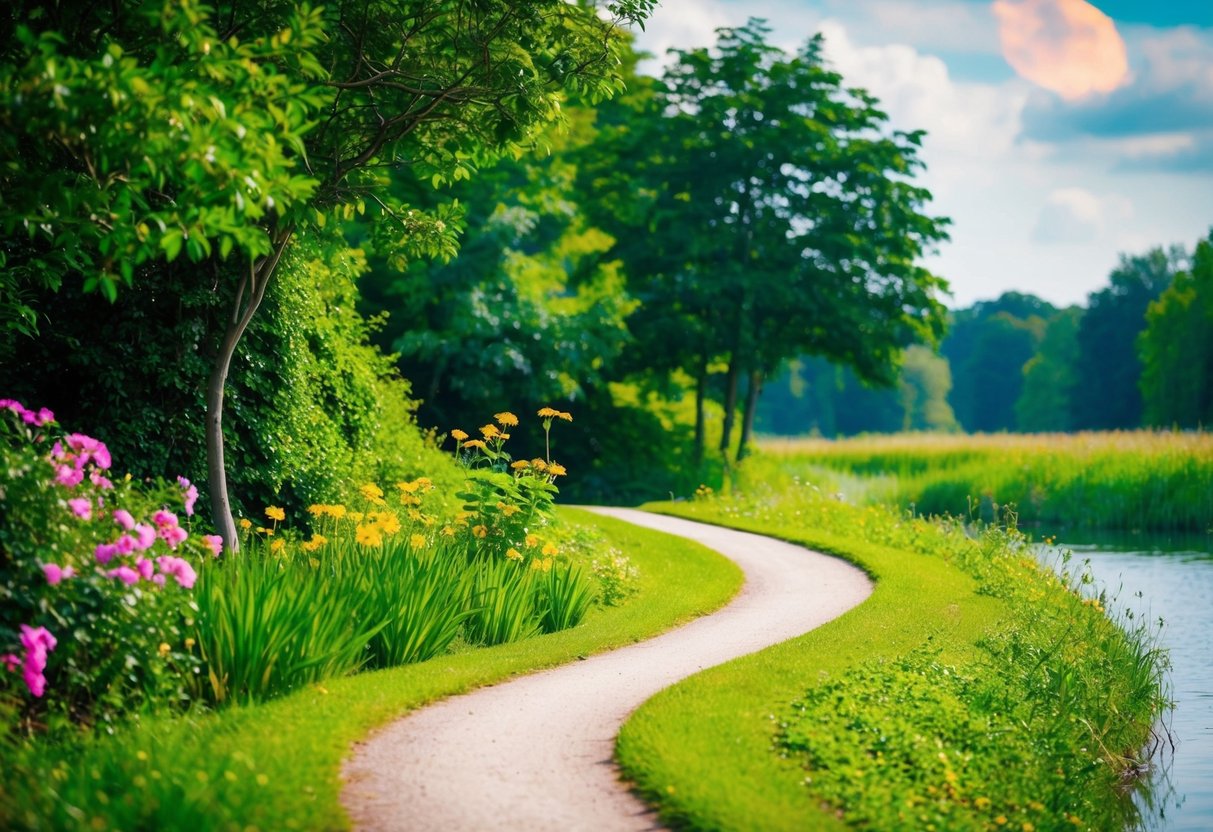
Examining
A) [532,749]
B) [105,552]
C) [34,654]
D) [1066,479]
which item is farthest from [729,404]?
[34,654]

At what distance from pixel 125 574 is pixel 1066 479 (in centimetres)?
2209

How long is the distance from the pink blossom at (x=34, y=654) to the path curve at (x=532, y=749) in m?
1.76

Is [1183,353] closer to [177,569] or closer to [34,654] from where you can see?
[177,569]

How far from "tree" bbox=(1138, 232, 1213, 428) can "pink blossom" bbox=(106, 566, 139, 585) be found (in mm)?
46268

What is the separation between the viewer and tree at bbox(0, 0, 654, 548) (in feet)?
19.9

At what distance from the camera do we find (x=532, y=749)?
6.89m

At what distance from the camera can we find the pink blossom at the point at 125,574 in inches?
255

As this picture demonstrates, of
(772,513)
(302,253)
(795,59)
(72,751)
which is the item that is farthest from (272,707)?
(795,59)

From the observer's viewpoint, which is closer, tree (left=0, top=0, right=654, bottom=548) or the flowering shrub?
tree (left=0, top=0, right=654, bottom=548)

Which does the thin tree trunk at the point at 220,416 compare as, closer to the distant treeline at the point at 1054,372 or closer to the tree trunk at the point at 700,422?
the tree trunk at the point at 700,422

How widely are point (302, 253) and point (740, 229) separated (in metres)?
15.8

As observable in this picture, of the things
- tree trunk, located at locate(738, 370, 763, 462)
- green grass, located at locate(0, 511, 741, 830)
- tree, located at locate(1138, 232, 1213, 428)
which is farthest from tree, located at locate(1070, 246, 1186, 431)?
green grass, located at locate(0, 511, 741, 830)

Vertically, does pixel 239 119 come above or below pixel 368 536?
above

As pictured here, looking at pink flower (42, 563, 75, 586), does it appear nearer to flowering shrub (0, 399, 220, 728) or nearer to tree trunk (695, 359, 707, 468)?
flowering shrub (0, 399, 220, 728)
